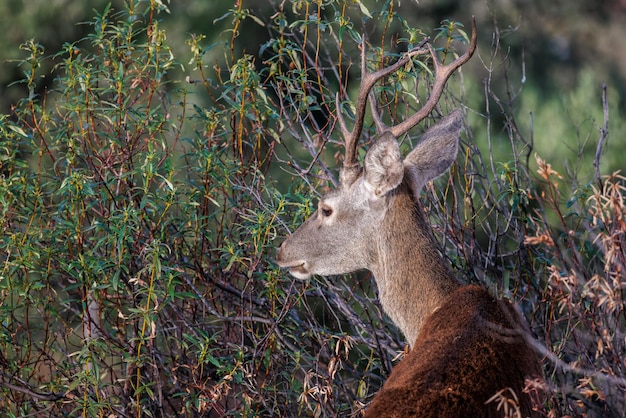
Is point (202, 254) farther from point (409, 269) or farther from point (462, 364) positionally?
point (462, 364)

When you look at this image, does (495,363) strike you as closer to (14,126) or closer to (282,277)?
(282,277)

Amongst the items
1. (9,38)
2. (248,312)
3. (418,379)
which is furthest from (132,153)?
(9,38)

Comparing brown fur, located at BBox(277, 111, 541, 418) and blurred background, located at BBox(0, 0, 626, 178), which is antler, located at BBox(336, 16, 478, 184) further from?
blurred background, located at BBox(0, 0, 626, 178)

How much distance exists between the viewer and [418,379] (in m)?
3.42

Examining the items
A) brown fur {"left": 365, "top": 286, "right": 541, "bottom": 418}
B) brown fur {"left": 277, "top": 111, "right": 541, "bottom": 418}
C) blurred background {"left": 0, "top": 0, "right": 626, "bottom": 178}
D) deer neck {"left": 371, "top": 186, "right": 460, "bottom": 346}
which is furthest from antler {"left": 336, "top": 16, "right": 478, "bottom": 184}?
brown fur {"left": 365, "top": 286, "right": 541, "bottom": 418}

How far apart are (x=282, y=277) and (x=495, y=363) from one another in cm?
170

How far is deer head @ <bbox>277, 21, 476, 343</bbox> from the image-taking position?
4.43m

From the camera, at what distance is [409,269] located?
14.6 feet

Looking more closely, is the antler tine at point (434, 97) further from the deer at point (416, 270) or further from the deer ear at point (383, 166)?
the deer ear at point (383, 166)

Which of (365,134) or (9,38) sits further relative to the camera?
(9,38)

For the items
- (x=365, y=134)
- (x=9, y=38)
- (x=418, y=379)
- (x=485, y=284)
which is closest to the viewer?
(x=418, y=379)

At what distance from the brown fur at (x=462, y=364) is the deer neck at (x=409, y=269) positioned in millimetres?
182

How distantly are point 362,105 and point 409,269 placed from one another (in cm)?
72

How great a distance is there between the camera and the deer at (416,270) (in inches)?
134
